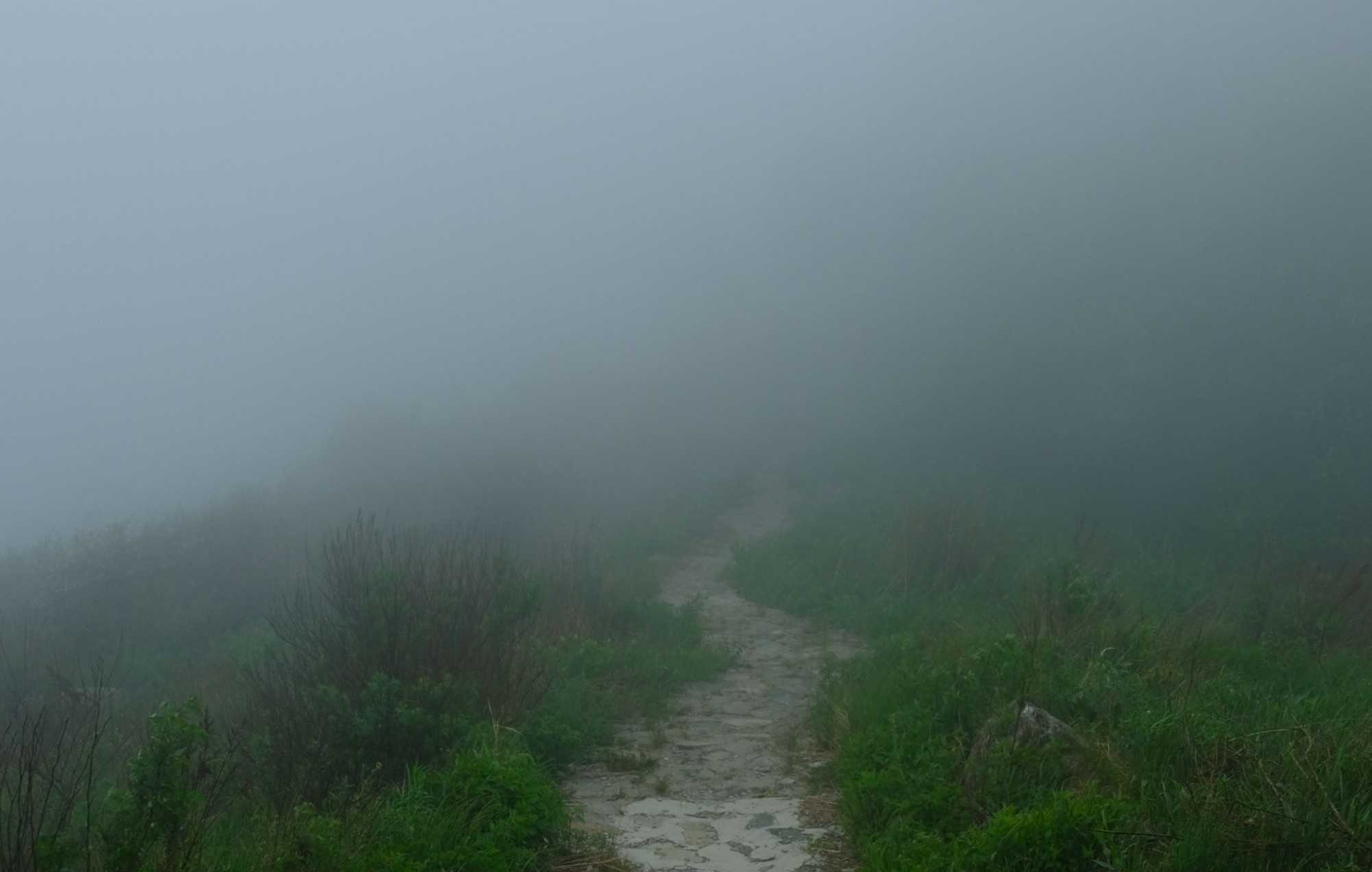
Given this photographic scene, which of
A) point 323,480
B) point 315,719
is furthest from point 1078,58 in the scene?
point 315,719

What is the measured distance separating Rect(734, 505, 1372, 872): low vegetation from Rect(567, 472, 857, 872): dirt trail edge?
1.12 feet

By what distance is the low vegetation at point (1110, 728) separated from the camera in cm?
402

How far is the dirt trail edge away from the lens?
17.9 ft

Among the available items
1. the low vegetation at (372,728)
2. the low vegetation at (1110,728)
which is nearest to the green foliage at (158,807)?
the low vegetation at (372,728)

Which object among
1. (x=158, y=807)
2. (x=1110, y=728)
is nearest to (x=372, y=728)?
(x=158, y=807)

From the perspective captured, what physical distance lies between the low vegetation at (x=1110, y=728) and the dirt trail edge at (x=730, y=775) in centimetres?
34

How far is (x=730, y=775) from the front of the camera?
6867mm

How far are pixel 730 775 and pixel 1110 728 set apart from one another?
2.43 m

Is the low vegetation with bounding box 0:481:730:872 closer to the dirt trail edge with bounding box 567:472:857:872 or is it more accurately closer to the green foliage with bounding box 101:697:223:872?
the green foliage with bounding box 101:697:223:872

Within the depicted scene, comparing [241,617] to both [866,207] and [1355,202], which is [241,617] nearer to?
[1355,202]

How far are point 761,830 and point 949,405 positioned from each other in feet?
67.9

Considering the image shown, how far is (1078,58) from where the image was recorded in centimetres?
3597

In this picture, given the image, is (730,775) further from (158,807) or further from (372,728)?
(158,807)

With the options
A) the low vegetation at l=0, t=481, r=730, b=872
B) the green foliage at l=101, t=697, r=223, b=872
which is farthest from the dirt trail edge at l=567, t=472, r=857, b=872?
the green foliage at l=101, t=697, r=223, b=872
